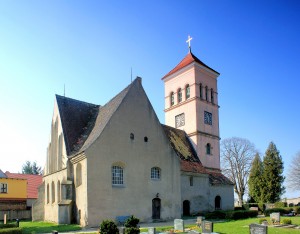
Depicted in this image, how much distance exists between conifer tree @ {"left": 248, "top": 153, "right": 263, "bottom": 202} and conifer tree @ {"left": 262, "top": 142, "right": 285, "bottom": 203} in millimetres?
908

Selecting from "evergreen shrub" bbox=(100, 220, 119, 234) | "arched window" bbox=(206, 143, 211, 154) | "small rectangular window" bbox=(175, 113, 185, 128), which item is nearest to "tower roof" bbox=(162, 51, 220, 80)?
"small rectangular window" bbox=(175, 113, 185, 128)

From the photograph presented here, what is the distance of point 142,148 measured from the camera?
106ft

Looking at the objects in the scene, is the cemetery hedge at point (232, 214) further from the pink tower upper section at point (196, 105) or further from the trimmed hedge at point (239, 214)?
the pink tower upper section at point (196, 105)

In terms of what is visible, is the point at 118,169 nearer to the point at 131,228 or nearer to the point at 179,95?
the point at 131,228

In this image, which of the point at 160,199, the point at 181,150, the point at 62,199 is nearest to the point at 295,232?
the point at 160,199

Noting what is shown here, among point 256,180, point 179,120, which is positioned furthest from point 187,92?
point 256,180

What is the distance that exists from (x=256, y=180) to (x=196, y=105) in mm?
21945

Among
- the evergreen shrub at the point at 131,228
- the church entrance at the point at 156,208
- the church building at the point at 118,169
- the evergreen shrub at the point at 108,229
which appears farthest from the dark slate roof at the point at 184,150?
the evergreen shrub at the point at 108,229

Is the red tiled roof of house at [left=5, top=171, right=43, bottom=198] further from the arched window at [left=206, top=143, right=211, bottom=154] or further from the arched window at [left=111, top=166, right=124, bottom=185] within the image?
the arched window at [left=206, top=143, right=211, bottom=154]

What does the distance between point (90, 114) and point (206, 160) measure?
59.5 feet

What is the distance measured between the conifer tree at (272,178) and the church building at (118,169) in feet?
57.5

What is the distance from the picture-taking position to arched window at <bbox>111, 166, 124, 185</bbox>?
3012 centimetres

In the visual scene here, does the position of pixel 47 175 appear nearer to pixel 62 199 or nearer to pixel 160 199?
pixel 62 199

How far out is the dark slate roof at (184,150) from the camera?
3983 centimetres
